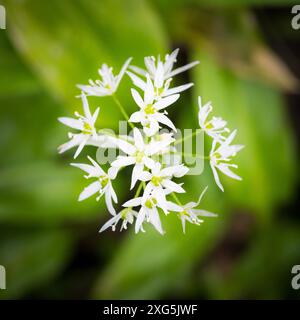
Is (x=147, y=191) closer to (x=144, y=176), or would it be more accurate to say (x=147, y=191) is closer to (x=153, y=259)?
(x=144, y=176)

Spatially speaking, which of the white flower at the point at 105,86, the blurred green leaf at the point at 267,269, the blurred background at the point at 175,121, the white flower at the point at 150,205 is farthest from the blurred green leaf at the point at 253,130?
the white flower at the point at 150,205

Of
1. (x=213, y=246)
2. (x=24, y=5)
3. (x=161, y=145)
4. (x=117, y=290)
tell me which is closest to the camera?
(x=161, y=145)

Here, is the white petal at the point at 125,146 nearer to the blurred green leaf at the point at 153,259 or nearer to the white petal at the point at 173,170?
the white petal at the point at 173,170

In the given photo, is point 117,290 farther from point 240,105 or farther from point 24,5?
point 24,5

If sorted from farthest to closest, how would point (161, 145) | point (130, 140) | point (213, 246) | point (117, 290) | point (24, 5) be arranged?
point (213, 246) < point (117, 290) < point (24, 5) < point (130, 140) < point (161, 145)

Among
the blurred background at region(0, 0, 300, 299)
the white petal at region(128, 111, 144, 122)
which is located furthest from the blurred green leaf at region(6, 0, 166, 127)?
the white petal at region(128, 111, 144, 122)

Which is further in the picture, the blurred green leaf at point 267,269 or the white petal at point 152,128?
the blurred green leaf at point 267,269
